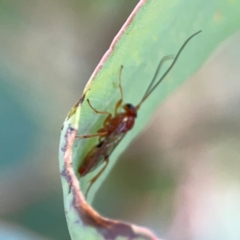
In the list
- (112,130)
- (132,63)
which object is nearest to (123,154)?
(112,130)

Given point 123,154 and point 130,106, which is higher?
point 130,106

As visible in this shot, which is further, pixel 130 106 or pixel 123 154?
pixel 123 154

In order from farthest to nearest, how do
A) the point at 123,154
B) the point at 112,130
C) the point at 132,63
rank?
1. the point at 123,154
2. the point at 112,130
3. the point at 132,63

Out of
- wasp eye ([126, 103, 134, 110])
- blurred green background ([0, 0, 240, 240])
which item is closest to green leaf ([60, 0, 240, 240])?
wasp eye ([126, 103, 134, 110])

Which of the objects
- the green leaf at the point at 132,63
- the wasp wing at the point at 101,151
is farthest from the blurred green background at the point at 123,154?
the green leaf at the point at 132,63

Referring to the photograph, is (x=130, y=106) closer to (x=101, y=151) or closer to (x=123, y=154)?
(x=101, y=151)

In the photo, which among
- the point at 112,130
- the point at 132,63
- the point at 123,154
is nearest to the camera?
the point at 132,63

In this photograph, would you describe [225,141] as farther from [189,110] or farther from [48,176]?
[48,176]

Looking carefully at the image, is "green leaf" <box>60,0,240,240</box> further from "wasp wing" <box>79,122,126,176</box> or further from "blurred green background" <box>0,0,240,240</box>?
"blurred green background" <box>0,0,240,240</box>
